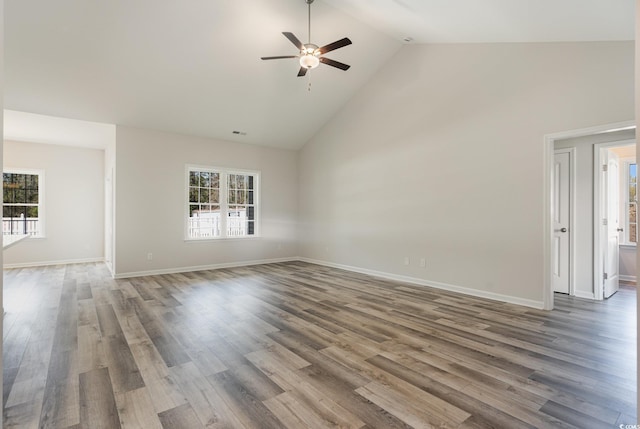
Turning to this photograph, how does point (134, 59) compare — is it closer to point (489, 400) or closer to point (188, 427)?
point (188, 427)

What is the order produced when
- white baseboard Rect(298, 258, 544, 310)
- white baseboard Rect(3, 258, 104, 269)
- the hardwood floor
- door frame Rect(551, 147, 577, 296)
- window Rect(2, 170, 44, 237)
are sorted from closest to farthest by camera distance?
the hardwood floor < white baseboard Rect(298, 258, 544, 310) < door frame Rect(551, 147, 577, 296) < white baseboard Rect(3, 258, 104, 269) < window Rect(2, 170, 44, 237)

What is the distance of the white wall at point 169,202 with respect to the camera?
6051mm

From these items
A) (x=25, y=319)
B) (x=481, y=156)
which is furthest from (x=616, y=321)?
(x=25, y=319)

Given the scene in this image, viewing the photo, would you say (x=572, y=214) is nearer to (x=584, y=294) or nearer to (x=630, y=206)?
(x=584, y=294)

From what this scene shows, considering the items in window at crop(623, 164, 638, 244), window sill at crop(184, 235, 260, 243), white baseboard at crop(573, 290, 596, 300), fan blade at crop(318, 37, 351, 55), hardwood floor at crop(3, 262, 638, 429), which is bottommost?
hardwood floor at crop(3, 262, 638, 429)

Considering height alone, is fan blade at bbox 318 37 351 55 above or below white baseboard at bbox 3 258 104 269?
above

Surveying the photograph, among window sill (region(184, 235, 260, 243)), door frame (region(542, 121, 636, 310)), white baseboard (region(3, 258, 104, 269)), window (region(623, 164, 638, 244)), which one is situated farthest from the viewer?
white baseboard (region(3, 258, 104, 269))

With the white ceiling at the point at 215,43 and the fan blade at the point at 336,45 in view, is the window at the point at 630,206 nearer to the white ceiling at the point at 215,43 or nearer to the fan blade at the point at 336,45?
the white ceiling at the point at 215,43

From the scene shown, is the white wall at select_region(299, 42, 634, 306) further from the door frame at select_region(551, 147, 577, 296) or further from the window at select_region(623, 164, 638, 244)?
the window at select_region(623, 164, 638, 244)

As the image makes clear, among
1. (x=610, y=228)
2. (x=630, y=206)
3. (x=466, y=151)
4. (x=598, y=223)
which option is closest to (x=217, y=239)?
(x=466, y=151)

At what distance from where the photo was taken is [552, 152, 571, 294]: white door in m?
4.83

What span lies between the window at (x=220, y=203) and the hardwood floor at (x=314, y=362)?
8.44 ft

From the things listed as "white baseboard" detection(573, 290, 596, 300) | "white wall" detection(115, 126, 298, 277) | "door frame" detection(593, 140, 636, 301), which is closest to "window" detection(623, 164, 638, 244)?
"door frame" detection(593, 140, 636, 301)

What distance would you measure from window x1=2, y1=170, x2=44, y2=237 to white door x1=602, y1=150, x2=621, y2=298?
11.1 metres
